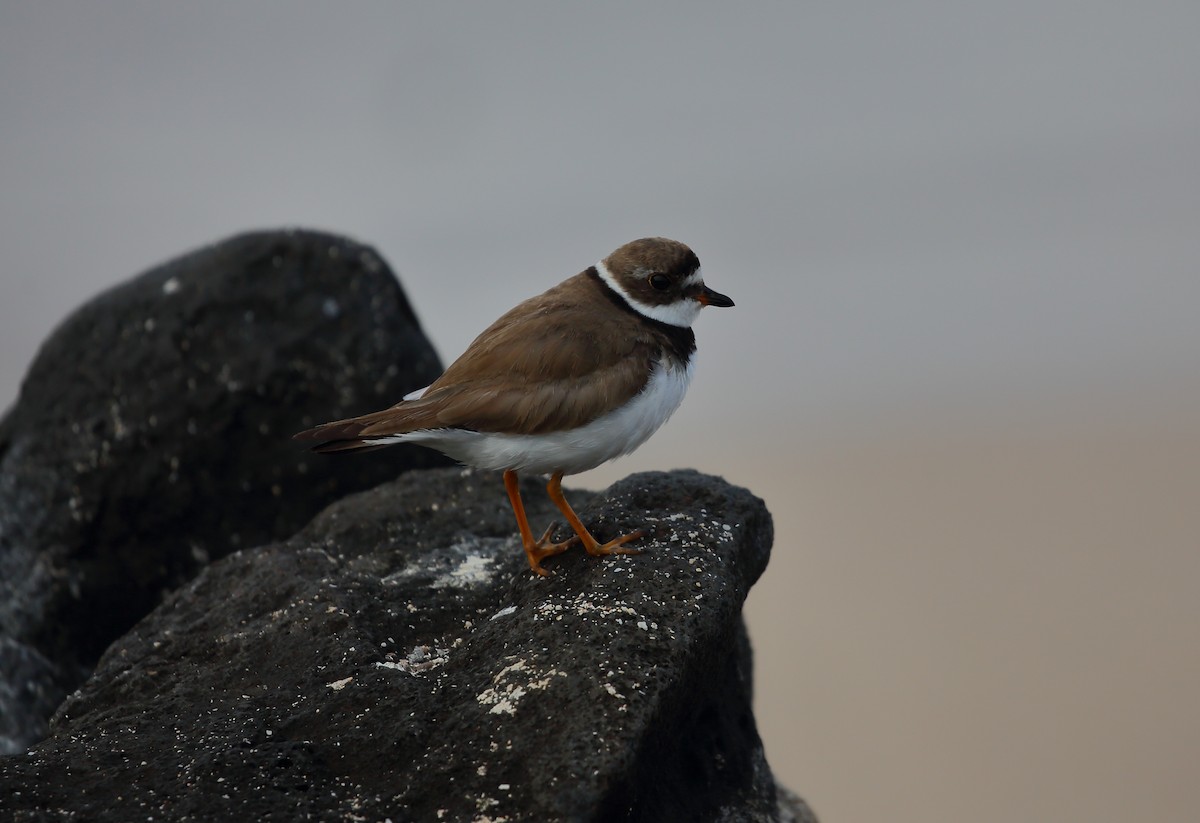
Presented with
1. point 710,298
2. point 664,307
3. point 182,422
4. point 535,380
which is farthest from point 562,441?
point 182,422

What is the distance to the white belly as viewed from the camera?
199 inches

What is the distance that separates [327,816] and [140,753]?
78 centimetres

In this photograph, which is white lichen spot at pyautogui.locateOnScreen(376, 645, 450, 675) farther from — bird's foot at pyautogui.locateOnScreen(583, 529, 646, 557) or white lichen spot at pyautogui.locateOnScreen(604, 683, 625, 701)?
white lichen spot at pyautogui.locateOnScreen(604, 683, 625, 701)

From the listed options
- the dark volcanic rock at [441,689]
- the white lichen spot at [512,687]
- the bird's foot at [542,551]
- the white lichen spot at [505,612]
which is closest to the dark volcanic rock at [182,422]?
the dark volcanic rock at [441,689]

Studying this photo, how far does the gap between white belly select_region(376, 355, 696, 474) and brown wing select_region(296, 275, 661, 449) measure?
4 cm

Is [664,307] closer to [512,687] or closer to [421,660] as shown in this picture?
[421,660]

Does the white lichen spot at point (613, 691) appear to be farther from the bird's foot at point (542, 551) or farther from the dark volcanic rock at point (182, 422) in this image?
the dark volcanic rock at point (182, 422)

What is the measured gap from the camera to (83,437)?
23.6 ft

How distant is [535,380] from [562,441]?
281 mm

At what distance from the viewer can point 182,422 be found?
23.8 ft

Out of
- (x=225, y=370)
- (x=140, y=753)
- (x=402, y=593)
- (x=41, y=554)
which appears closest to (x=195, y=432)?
(x=225, y=370)

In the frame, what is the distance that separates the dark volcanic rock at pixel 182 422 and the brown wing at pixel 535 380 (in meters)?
2.26

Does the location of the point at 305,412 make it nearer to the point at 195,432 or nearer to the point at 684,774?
the point at 195,432

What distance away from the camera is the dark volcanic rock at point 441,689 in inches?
155
